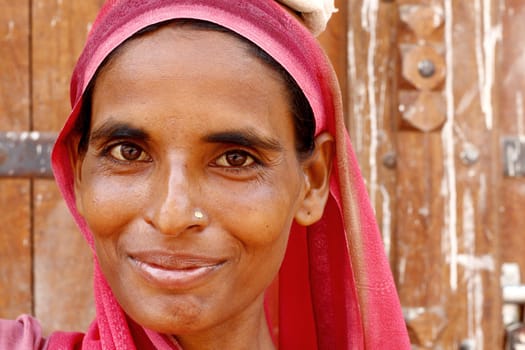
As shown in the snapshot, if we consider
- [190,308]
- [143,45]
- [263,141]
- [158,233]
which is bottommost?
[190,308]

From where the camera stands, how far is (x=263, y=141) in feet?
4.05

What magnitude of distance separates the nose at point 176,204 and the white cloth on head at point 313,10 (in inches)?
13.4

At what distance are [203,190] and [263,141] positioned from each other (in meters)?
0.12

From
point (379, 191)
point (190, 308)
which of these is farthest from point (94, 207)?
point (379, 191)

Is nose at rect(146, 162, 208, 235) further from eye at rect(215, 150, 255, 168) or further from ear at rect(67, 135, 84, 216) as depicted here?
ear at rect(67, 135, 84, 216)

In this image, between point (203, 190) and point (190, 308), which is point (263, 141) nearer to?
point (203, 190)

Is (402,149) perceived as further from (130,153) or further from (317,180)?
(130,153)

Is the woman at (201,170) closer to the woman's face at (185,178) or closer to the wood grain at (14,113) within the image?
the woman's face at (185,178)

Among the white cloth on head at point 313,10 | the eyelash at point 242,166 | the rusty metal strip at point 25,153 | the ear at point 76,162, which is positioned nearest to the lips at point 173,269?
the eyelash at point 242,166

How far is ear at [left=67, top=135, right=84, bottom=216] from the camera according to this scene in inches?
54.0

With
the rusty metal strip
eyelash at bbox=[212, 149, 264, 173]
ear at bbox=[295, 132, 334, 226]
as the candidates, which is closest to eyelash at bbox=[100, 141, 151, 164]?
eyelash at bbox=[212, 149, 264, 173]

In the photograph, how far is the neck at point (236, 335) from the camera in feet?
4.41

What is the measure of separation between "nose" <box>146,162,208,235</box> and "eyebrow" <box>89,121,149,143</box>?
0.06 meters

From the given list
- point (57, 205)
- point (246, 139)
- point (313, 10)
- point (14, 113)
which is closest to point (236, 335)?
point (246, 139)
